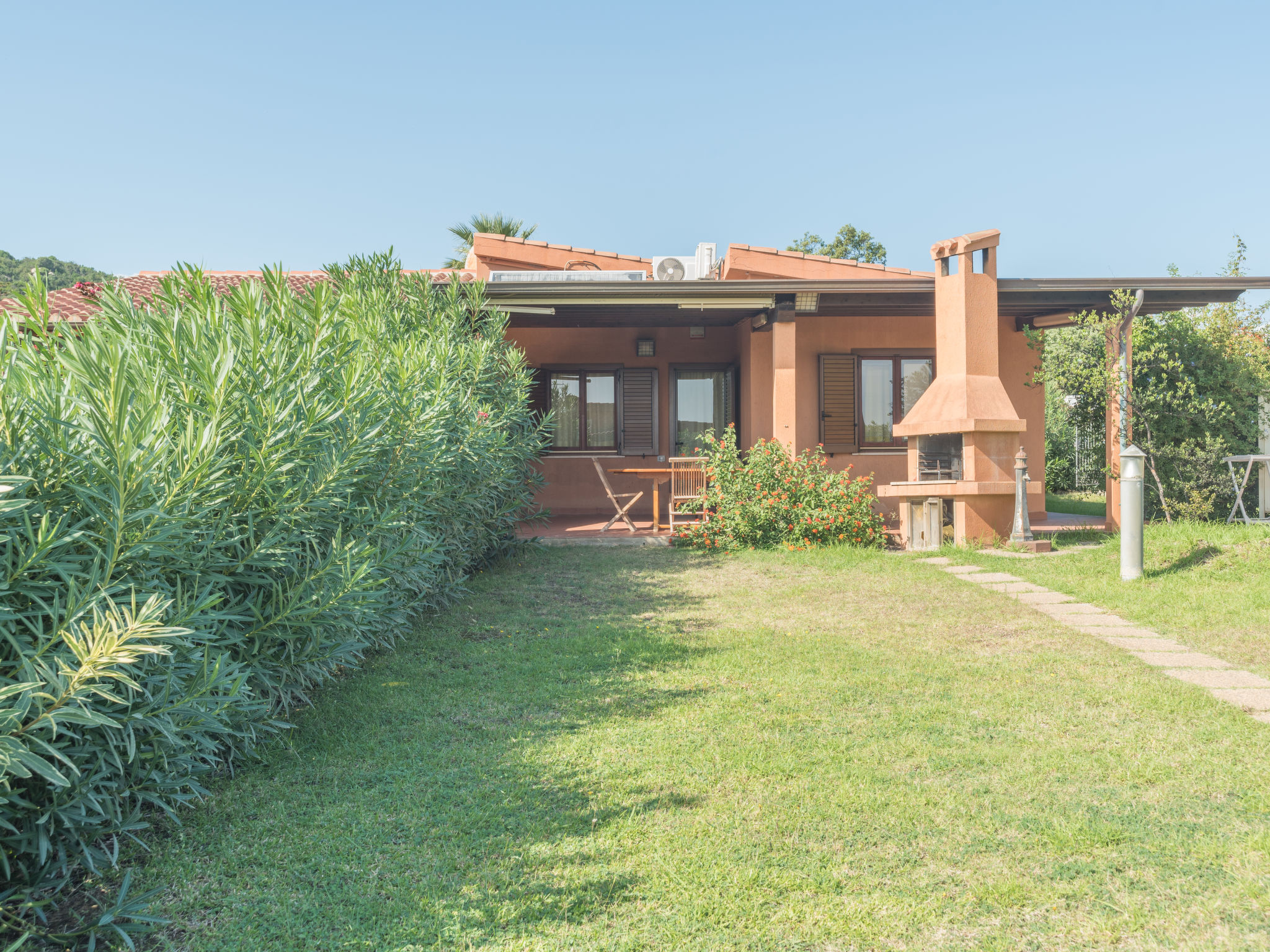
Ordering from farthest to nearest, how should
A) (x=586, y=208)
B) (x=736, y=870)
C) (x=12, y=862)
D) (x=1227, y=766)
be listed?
(x=586, y=208) → (x=1227, y=766) → (x=736, y=870) → (x=12, y=862)

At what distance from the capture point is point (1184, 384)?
8.52 meters

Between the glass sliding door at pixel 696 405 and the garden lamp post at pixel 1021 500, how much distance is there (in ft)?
15.8

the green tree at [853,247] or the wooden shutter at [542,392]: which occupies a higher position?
the green tree at [853,247]

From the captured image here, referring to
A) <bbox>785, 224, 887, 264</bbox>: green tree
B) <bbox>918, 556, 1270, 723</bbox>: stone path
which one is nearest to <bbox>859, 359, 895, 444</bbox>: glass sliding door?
<bbox>918, 556, 1270, 723</bbox>: stone path

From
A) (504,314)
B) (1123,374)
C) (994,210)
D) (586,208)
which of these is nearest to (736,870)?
(504,314)

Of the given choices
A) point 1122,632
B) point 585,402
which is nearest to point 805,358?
point 585,402

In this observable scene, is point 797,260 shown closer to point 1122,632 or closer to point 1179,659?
point 1122,632

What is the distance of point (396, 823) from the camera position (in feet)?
7.91

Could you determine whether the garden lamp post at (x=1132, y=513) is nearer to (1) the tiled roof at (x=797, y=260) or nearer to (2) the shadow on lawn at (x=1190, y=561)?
(2) the shadow on lawn at (x=1190, y=561)

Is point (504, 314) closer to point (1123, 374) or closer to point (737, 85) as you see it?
point (1123, 374)

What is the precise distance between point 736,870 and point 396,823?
110cm

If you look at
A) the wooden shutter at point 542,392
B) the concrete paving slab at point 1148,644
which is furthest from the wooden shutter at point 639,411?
the concrete paving slab at point 1148,644

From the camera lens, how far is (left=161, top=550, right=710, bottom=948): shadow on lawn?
198 cm

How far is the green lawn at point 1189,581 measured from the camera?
4.54 metres
